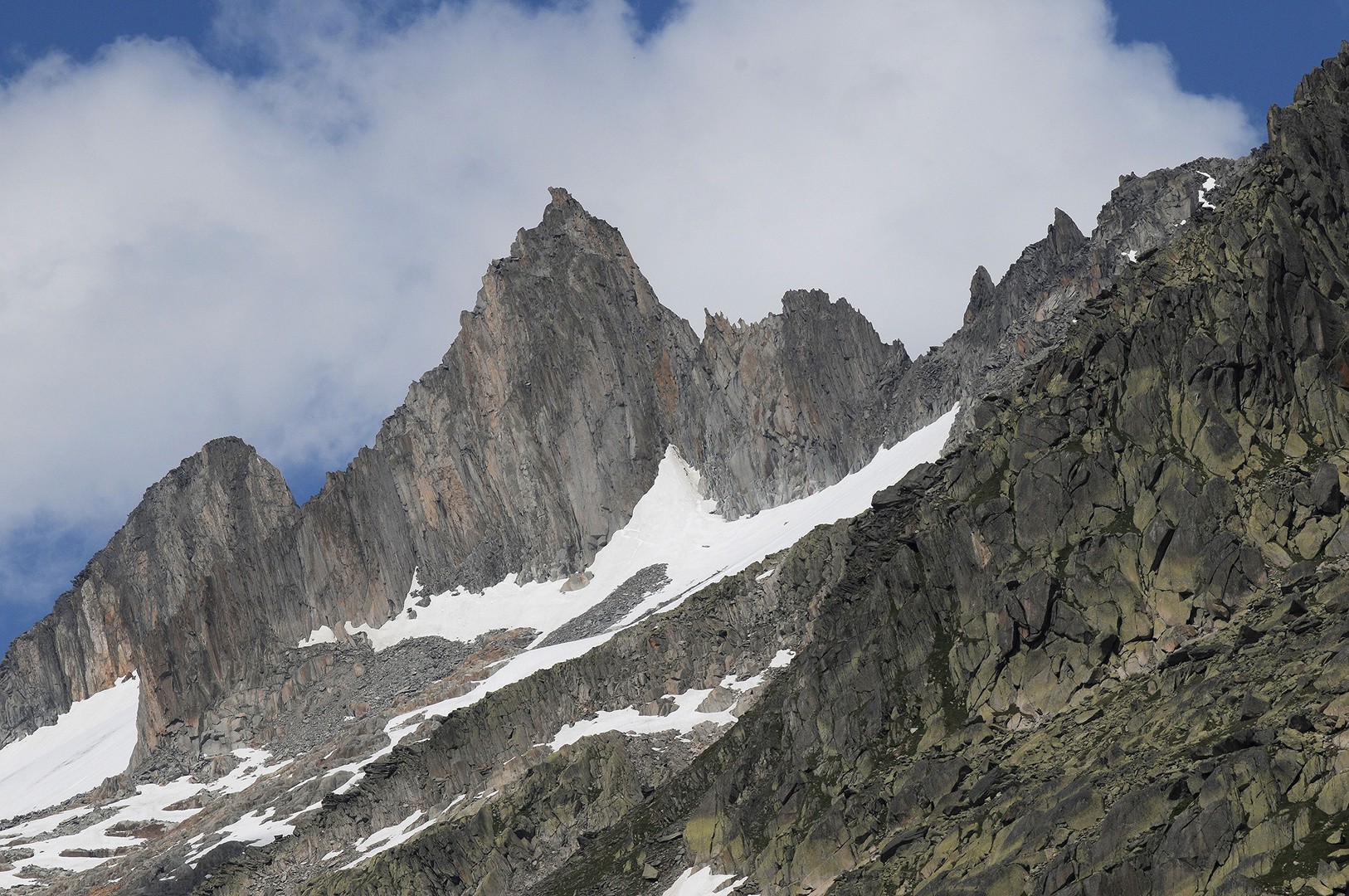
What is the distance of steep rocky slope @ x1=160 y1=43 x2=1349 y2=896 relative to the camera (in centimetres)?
3972

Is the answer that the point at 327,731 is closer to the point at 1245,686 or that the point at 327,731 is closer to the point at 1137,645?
the point at 1137,645

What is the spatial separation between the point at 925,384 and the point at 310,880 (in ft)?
341

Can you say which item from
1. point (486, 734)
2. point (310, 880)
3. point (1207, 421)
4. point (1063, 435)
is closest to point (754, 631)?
point (486, 734)

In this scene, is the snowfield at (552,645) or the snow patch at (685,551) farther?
the snow patch at (685,551)

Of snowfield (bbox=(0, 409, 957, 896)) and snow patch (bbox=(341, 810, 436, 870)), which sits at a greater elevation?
snowfield (bbox=(0, 409, 957, 896))

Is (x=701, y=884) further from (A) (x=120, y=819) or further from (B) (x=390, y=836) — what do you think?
(A) (x=120, y=819)

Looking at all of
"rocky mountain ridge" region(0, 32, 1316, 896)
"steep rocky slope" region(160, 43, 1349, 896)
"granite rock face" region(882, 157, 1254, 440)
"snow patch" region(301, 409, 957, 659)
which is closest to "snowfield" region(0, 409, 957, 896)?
"snow patch" region(301, 409, 957, 659)

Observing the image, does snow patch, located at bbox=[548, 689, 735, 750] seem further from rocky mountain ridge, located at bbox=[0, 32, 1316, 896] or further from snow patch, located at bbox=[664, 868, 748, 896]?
snow patch, located at bbox=[664, 868, 748, 896]

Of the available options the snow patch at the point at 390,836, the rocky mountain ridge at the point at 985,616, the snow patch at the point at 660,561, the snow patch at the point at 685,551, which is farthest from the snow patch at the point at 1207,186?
the snow patch at the point at 390,836

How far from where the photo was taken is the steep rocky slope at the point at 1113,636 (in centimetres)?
3972

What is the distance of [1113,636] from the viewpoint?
58.9 meters

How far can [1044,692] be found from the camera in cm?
5919

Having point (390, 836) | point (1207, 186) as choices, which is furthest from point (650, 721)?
point (1207, 186)

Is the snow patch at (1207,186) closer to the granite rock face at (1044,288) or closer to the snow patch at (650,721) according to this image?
the granite rock face at (1044,288)
